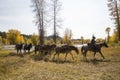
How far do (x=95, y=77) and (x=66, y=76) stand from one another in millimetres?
2173

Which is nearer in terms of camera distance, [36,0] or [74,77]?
[74,77]

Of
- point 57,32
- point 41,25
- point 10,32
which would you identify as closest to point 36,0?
point 41,25

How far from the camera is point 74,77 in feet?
58.2

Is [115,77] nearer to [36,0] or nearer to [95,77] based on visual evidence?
[95,77]

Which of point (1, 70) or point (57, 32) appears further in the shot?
point (57, 32)

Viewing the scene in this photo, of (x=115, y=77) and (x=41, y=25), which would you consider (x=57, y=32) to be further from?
(x=115, y=77)

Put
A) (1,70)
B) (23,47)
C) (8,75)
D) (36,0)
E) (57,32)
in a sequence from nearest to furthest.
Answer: (8,75) → (1,70) → (23,47) → (36,0) → (57,32)

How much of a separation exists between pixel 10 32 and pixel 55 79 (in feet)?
384

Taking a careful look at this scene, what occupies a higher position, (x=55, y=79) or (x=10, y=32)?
(x=10, y=32)

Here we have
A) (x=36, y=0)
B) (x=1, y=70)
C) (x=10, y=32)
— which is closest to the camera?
(x=1, y=70)

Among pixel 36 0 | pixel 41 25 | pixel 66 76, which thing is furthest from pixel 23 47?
pixel 66 76

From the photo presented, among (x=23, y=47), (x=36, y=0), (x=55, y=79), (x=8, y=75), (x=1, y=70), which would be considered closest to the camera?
(x=55, y=79)

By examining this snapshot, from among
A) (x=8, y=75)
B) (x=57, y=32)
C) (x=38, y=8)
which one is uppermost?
(x=38, y=8)

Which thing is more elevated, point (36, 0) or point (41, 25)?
point (36, 0)
